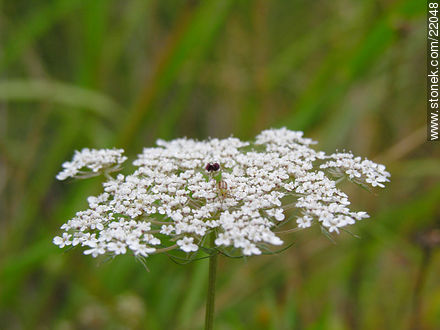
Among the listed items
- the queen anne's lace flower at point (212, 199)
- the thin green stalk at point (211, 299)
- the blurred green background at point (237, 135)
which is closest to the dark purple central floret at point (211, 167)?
the queen anne's lace flower at point (212, 199)

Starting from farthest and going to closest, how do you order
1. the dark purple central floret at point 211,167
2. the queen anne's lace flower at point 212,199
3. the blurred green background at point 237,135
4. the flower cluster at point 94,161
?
the blurred green background at point 237,135 → the flower cluster at point 94,161 → the dark purple central floret at point 211,167 → the queen anne's lace flower at point 212,199

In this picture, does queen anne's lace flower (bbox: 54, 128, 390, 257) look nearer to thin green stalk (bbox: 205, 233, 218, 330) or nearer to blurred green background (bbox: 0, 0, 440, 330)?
thin green stalk (bbox: 205, 233, 218, 330)

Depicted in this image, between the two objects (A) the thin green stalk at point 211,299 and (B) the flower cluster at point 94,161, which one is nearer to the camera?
(A) the thin green stalk at point 211,299

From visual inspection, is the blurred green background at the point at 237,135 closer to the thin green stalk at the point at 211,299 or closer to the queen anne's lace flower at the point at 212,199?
the queen anne's lace flower at the point at 212,199

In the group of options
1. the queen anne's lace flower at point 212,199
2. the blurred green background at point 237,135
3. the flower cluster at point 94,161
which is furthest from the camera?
the blurred green background at point 237,135

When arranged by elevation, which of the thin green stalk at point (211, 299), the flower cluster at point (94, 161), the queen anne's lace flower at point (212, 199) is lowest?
the thin green stalk at point (211, 299)

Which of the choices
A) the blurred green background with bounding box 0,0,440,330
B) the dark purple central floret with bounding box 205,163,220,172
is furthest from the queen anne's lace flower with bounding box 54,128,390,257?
the blurred green background with bounding box 0,0,440,330

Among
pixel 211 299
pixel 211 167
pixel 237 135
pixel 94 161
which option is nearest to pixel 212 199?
pixel 211 167
